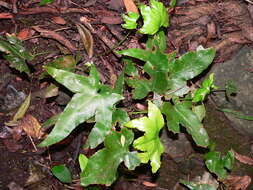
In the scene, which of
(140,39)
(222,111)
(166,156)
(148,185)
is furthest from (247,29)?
(148,185)

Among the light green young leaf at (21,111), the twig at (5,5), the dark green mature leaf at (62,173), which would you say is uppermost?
the twig at (5,5)

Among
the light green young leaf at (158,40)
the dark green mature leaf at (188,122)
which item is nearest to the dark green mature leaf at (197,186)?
Result: the dark green mature leaf at (188,122)

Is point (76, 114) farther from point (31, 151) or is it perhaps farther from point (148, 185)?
point (148, 185)

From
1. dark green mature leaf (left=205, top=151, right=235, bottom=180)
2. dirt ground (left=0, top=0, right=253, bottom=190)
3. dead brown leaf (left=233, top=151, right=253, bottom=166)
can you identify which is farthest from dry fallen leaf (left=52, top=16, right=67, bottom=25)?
dead brown leaf (left=233, top=151, right=253, bottom=166)

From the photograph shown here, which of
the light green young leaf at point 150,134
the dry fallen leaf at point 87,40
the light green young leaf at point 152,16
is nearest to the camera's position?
the light green young leaf at point 150,134

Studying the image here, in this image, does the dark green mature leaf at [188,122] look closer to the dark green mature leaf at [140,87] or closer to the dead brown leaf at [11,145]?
the dark green mature leaf at [140,87]

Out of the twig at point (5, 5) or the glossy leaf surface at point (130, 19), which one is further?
the twig at point (5, 5)

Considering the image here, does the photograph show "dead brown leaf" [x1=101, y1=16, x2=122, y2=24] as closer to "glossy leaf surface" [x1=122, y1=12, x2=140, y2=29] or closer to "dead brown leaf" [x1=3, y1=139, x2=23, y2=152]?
"glossy leaf surface" [x1=122, y1=12, x2=140, y2=29]
